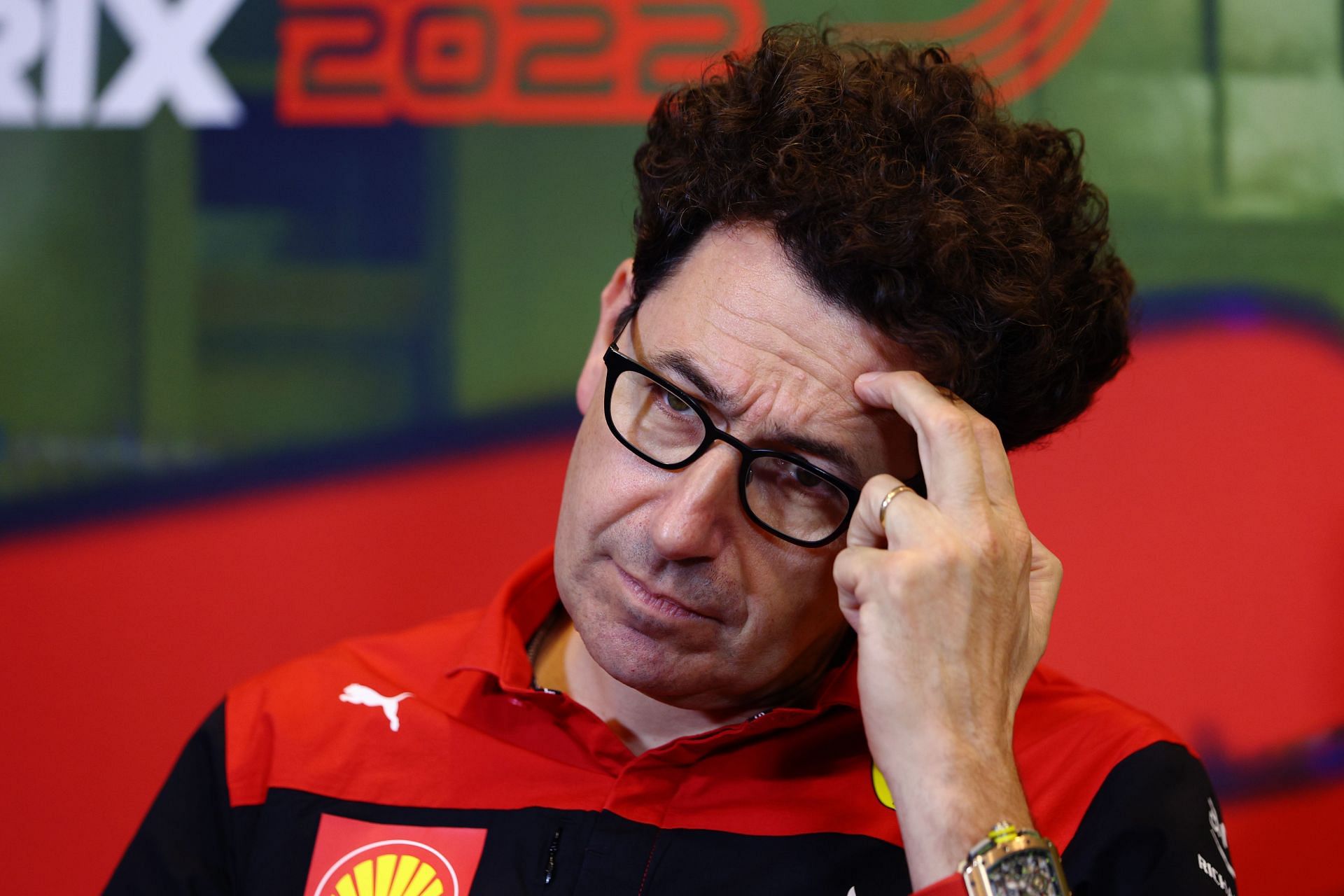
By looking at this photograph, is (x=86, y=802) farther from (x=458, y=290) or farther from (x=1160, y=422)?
(x=1160, y=422)

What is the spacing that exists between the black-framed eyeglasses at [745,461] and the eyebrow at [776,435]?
0.05ft

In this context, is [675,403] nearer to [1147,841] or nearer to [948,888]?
[948,888]

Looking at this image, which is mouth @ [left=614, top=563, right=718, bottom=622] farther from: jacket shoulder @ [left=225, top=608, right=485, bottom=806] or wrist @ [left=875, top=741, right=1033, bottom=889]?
jacket shoulder @ [left=225, top=608, right=485, bottom=806]

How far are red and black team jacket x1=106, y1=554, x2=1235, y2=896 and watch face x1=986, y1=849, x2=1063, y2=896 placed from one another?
21 cm

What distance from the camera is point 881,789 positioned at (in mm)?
1262

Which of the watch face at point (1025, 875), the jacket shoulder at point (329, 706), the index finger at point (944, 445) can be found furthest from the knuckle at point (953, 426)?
the jacket shoulder at point (329, 706)

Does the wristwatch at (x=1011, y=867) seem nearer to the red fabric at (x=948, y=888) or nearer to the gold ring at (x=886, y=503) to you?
the red fabric at (x=948, y=888)

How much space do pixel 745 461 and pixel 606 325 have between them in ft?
1.13

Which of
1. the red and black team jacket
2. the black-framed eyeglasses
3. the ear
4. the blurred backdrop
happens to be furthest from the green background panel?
the black-framed eyeglasses

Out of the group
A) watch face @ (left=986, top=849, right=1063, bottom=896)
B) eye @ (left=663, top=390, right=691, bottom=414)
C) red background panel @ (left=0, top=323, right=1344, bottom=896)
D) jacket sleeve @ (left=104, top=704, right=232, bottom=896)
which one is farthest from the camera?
red background panel @ (left=0, top=323, right=1344, bottom=896)

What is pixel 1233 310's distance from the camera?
6.26ft

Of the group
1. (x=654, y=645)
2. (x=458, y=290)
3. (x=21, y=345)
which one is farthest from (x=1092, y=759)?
(x=21, y=345)

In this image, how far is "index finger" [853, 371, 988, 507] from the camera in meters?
1.09

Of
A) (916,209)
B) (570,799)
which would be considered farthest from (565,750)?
(916,209)
